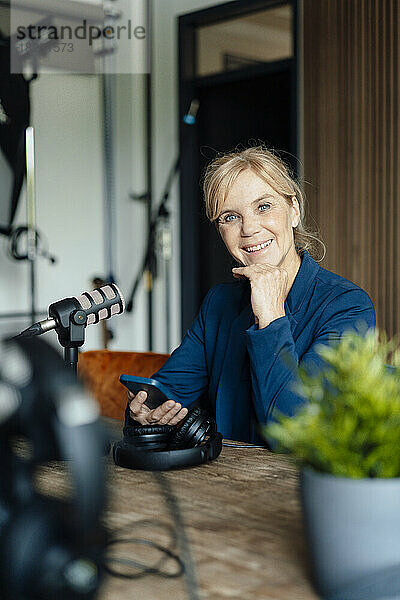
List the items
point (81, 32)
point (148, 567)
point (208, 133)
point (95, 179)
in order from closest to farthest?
point (148, 567) → point (81, 32) → point (95, 179) → point (208, 133)

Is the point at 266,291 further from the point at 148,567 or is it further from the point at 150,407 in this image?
the point at 148,567

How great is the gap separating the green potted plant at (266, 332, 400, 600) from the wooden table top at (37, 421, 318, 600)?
82 millimetres

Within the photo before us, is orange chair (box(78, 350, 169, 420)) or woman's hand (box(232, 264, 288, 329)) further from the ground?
woman's hand (box(232, 264, 288, 329))

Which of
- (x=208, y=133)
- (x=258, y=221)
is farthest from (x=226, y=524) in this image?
(x=208, y=133)

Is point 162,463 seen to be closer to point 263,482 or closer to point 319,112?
point 263,482

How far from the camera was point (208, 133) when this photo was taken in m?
5.18

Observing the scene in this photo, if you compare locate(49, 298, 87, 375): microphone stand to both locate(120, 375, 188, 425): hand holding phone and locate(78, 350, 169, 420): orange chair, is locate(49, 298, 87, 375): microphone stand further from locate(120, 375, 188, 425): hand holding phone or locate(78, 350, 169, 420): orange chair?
locate(78, 350, 169, 420): orange chair

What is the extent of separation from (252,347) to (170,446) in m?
0.28

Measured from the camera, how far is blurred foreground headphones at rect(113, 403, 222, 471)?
1.22 meters

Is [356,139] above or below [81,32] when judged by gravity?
below

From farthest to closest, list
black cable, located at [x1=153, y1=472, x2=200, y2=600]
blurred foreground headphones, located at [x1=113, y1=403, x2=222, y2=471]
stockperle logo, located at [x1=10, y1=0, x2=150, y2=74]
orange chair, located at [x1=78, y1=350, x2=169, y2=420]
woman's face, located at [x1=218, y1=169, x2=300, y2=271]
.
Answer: stockperle logo, located at [x1=10, y1=0, x2=150, y2=74]
orange chair, located at [x1=78, y1=350, x2=169, y2=420]
woman's face, located at [x1=218, y1=169, x2=300, y2=271]
blurred foreground headphones, located at [x1=113, y1=403, x2=222, y2=471]
black cable, located at [x1=153, y1=472, x2=200, y2=600]

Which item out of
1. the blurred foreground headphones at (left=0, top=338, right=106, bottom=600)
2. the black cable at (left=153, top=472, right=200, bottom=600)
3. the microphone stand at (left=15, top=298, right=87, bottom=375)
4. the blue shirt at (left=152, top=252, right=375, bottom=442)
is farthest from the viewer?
the blue shirt at (left=152, top=252, right=375, bottom=442)

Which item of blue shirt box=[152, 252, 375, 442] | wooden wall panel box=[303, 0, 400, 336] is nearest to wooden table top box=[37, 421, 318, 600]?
blue shirt box=[152, 252, 375, 442]

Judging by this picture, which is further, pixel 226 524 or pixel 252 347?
pixel 252 347
